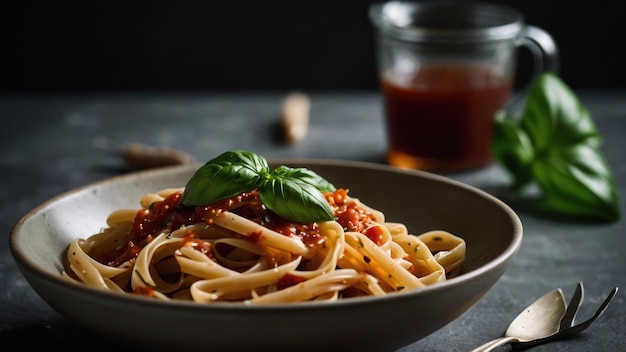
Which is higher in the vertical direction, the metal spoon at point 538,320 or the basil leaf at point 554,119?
the basil leaf at point 554,119

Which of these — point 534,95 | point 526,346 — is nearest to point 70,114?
point 534,95

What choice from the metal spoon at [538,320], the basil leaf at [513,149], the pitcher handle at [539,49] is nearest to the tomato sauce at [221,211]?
the metal spoon at [538,320]

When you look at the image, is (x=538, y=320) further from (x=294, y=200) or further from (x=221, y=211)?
(x=221, y=211)

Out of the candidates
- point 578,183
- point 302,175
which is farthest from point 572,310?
point 578,183

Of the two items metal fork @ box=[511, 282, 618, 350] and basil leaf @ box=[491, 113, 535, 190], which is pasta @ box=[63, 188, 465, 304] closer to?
metal fork @ box=[511, 282, 618, 350]

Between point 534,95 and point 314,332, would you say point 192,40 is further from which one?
point 314,332

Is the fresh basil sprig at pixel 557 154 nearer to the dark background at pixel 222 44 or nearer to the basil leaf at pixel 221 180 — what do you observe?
the basil leaf at pixel 221 180

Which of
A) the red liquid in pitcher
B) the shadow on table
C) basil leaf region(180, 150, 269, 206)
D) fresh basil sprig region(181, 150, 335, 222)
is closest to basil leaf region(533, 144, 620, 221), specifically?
the red liquid in pitcher
